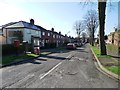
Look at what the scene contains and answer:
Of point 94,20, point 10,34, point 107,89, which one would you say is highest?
point 94,20

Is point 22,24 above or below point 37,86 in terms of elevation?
above

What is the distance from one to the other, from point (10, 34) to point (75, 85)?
4431 centimetres

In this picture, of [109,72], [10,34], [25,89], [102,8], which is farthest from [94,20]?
[25,89]

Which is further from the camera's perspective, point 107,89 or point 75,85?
point 75,85

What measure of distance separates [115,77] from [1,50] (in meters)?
18.0

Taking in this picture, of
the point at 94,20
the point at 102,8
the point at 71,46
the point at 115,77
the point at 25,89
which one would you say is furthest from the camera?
the point at 94,20

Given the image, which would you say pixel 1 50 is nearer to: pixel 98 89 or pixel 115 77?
pixel 115 77

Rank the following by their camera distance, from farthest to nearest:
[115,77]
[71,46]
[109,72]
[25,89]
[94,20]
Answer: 1. [94,20]
2. [71,46]
3. [109,72]
4. [115,77]
5. [25,89]

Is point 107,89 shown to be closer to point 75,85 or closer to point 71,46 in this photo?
point 75,85

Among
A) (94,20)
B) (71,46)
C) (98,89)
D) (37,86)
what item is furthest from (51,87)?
(94,20)

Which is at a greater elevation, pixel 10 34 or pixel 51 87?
pixel 10 34

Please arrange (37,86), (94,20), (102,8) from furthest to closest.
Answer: (94,20)
(102,8)
(37,86)

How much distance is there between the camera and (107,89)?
8.12 m

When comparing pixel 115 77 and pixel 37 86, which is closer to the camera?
pixel 37 86
